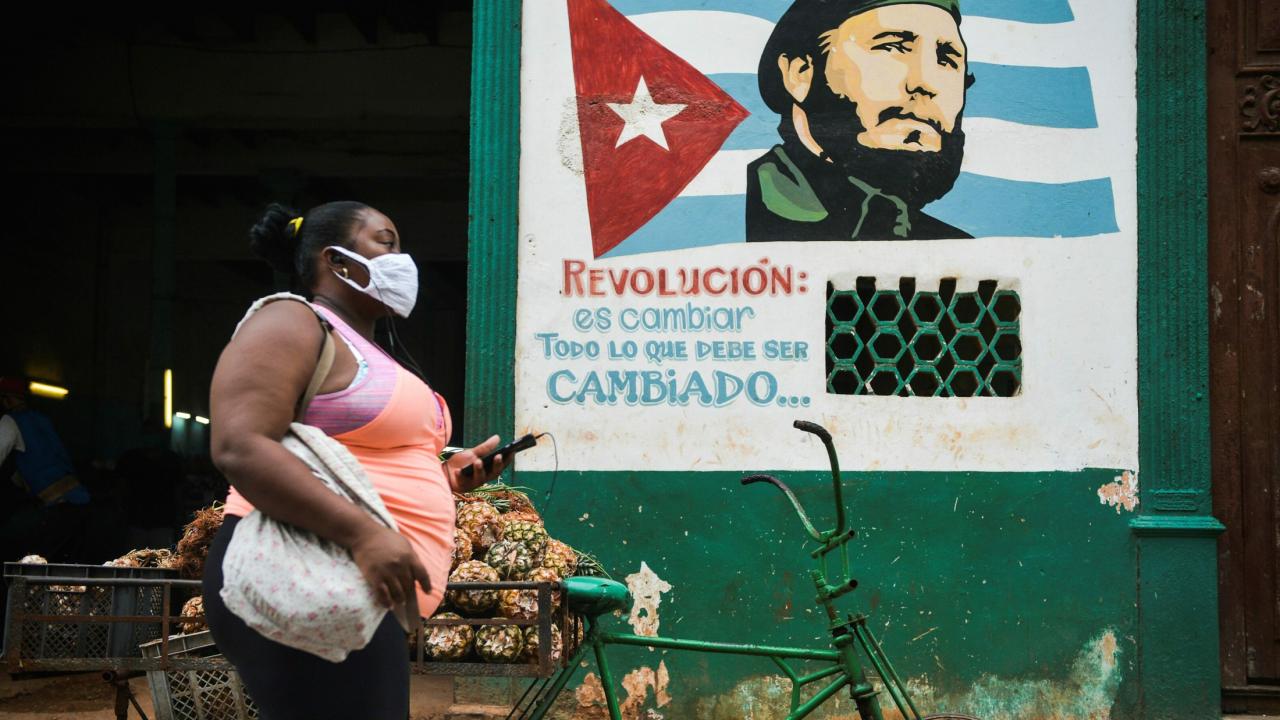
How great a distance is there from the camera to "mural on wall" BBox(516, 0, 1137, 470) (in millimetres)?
5680

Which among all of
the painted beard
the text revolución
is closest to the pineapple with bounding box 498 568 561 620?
the text revolución

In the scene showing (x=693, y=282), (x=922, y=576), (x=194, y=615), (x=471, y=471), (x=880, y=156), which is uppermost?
(x=880, y=156)

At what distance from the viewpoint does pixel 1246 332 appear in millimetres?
5746

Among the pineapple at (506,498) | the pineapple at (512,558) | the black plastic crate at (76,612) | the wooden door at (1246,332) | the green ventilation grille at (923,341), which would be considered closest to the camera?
the black plastic crate at (76,612)

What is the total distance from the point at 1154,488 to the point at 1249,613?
2.64 ft

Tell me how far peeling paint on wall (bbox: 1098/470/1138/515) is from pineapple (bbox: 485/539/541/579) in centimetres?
315

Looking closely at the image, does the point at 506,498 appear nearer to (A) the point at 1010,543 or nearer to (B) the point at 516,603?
(B) the point at 516,603

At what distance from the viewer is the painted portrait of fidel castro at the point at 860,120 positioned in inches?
227

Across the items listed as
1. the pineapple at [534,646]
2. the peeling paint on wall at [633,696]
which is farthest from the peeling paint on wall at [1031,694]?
the pineapple at [534,646]

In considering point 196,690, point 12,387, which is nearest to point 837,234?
point 196,690

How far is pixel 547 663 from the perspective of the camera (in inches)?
127

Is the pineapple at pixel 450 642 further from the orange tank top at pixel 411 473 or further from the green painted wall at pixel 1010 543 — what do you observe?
the green painted wall at pixel 1010 543

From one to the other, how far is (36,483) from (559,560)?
6640 millimetres

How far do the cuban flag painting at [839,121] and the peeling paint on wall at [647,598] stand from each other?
1.64 m
